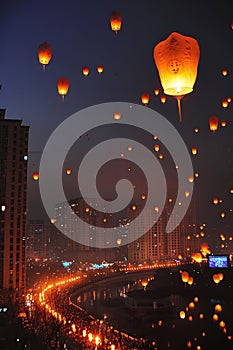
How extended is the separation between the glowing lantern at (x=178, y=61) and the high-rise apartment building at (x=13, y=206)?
20.3 m

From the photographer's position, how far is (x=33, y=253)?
2982 inches

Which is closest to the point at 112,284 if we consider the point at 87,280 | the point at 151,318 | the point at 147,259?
the point at 87,280

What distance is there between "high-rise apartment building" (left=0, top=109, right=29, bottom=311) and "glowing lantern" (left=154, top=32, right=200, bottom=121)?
20319 mm

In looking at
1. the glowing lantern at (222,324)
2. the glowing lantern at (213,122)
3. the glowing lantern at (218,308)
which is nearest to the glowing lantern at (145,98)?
the glowing lantern at (213,122)

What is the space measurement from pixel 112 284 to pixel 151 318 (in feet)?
84.3

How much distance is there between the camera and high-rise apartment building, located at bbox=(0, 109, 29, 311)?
25016 mm

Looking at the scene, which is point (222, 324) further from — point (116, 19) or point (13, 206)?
point (116, 19)

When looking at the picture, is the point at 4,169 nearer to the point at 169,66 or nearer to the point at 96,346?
the point at 96,346

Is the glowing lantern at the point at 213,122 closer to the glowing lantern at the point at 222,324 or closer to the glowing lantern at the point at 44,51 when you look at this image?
the glowing lantern at the point at 44,51

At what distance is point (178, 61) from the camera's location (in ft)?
19.8

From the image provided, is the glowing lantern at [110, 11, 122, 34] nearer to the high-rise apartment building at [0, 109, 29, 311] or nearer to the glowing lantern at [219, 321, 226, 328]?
the glowing lantern at [219, 321, 226, 328]

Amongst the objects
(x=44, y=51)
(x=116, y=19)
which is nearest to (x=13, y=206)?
(x=44, y=51)

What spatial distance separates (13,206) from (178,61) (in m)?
22.5

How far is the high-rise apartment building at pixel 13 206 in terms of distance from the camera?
82.1 ft
